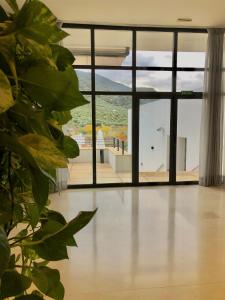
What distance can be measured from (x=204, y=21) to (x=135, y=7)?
5.80ft

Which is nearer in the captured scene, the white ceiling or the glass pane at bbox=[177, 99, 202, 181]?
the white ceiling

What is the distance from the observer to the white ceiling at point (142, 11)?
17.8ft

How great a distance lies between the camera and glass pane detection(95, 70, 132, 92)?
7047 millimetres

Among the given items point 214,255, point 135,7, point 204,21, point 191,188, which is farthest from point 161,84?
point 214,255

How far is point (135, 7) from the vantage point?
5664 mm

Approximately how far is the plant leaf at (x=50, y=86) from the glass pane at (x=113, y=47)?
673 cm

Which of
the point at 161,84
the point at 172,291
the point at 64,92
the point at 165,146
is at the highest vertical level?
the point at 161,84

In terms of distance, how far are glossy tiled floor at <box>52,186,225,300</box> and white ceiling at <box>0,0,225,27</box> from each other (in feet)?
Answer: 12.6

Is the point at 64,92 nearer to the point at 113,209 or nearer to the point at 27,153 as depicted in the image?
the point at 27,153

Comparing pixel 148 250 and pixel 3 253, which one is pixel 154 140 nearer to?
pixel 148 250

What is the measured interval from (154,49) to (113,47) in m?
Result: 1.02

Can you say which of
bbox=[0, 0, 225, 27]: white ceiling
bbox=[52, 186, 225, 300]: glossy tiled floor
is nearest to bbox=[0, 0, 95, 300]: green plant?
bbox=[52, 186, 225, 300]: glossy tiled floor

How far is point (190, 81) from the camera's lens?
23.9 ft

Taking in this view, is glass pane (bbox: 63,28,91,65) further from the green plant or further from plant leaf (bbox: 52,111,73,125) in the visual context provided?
the green plant
